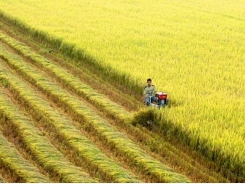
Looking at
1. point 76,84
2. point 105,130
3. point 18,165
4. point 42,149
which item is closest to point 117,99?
point 76,84

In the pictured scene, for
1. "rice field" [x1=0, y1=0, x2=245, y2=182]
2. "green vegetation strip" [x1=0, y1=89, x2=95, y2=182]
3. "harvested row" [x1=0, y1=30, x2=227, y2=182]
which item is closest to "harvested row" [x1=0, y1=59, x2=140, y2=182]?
"rice field" [x1=0, y1=0, x2=245, y2=182]

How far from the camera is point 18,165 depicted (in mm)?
6172

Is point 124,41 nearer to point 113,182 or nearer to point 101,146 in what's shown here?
point 101,146

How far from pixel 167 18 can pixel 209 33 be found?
344cm

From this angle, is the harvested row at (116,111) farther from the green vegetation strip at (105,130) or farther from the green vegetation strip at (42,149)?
the green vegetation strip at (42,149)

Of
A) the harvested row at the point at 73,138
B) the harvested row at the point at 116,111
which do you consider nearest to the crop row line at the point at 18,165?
the harvested row at the point at 73,138

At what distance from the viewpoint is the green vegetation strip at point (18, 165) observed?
19.3ft

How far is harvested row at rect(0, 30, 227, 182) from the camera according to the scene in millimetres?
6613

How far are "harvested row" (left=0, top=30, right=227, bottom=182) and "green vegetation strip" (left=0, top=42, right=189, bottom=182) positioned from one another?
0.29 metres

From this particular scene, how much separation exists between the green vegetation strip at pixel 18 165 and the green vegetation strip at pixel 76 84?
2260 millimetres

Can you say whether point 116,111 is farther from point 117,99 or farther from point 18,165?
point 18,165

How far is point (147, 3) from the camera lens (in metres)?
24.6

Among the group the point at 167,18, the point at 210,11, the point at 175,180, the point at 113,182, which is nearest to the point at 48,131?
the point at 113,182

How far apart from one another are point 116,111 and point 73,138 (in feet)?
4.89
